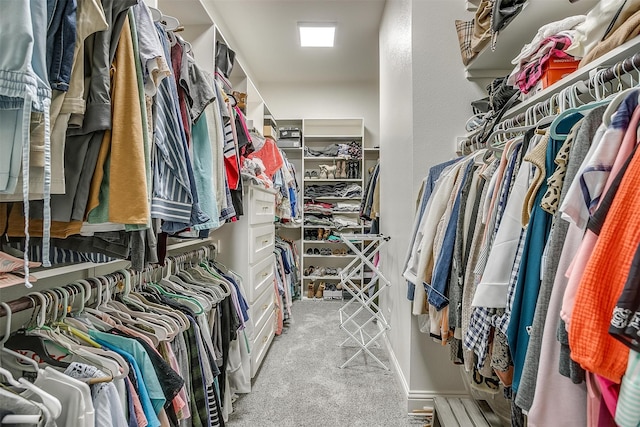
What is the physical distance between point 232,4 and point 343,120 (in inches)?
77.7

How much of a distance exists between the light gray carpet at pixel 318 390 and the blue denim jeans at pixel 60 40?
1759 millimetres

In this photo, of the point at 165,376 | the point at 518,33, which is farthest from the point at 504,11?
the point at 165,376

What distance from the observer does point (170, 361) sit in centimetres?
126

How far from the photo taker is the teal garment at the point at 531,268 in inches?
31.4

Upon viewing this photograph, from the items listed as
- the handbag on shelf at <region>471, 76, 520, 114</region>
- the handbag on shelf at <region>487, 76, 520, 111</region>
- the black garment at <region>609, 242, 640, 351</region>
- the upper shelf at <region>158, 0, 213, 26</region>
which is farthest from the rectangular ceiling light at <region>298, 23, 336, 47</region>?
the black garment at <region>609, 242, 640, 351</region>

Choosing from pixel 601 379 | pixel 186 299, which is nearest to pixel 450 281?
pixel 601 379

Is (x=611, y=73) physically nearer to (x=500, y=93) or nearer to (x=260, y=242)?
(x=500, y=93)

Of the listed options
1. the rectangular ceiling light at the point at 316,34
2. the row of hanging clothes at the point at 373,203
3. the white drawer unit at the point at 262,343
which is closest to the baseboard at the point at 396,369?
the white drawer unit at the point at 262,343

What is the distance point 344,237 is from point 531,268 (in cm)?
192

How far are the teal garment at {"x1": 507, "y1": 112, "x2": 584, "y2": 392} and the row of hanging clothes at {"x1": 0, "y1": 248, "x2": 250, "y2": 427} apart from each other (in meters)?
0.97

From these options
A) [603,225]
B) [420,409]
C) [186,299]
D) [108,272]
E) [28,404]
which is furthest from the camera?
[420,409]

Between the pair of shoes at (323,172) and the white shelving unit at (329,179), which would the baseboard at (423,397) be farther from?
the pair of shoes at (323,172)

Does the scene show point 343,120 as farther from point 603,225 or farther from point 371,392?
point 603,225

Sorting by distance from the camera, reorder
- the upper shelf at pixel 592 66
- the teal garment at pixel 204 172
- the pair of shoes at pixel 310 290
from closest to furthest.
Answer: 1. the upper shelf at pixel 592 66
2. the teal garment at pixel 204 172
3. the pair of shoes at pixel 310 290
